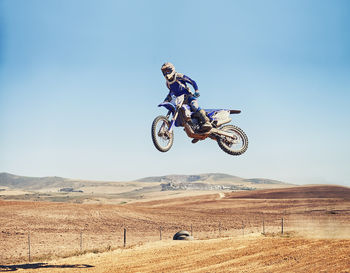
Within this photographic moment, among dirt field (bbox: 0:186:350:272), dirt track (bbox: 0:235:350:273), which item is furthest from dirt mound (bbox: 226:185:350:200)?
dirt track (bbox: 0:235:350:273)

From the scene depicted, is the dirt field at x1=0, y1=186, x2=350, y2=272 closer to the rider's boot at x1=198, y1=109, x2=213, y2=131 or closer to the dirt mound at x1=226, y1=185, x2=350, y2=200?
the rider's boot at x1=198, y1=109, x2=213, y2=131

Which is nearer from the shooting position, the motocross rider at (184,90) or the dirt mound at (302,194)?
the motocross rider at (184,90)

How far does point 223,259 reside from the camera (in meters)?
23.5

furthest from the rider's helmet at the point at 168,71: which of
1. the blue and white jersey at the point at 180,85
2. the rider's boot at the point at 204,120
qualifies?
the rider's boot at the point at 204,120

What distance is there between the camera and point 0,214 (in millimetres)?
54688

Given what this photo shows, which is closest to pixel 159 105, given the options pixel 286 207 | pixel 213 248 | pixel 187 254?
pixel 187 254

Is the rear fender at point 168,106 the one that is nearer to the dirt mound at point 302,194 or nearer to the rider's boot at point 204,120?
the rider's boot at point 204,120

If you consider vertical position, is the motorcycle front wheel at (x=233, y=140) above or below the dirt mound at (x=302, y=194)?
above

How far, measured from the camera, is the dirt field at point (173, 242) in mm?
22234

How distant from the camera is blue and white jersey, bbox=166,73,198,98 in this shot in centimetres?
1423

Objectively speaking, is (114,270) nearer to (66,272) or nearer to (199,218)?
(66,272)

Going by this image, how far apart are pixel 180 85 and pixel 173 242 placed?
67.1ft

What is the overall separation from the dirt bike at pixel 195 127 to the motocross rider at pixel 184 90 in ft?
0.55

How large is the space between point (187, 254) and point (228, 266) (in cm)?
447
